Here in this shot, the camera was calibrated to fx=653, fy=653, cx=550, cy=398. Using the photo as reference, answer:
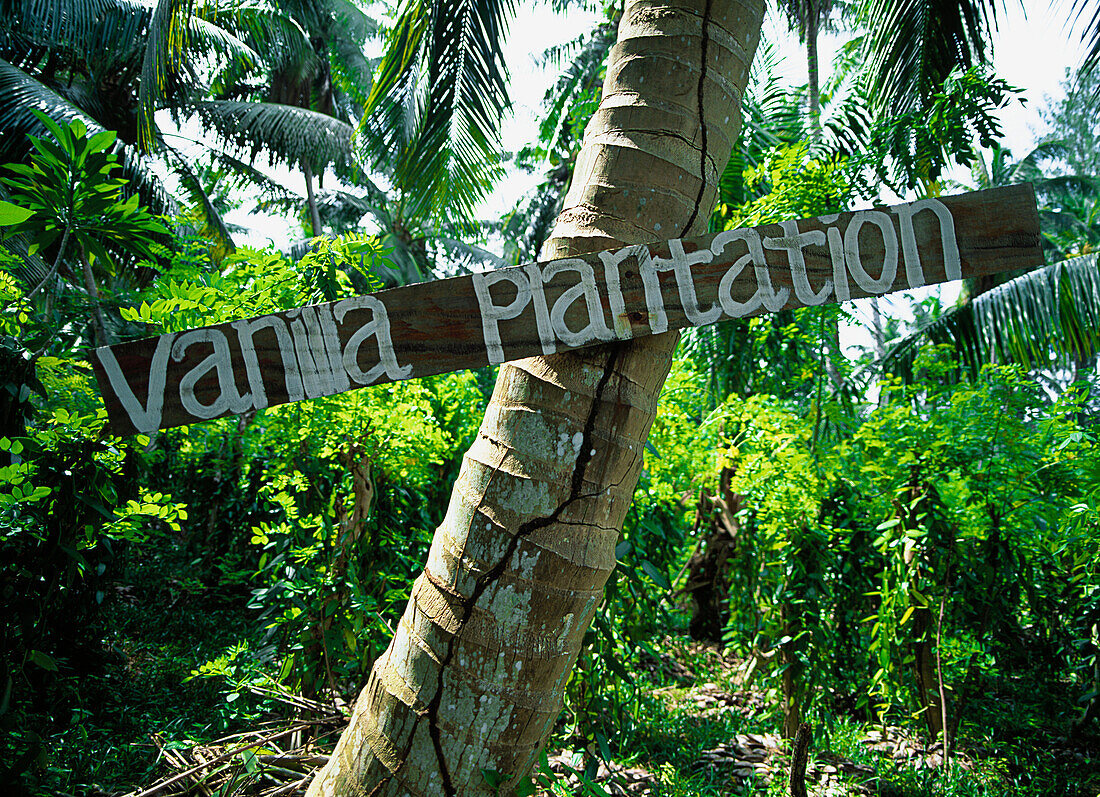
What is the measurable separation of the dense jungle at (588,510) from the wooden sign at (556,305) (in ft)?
0.28

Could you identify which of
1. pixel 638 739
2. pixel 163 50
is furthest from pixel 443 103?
pixel 638 739

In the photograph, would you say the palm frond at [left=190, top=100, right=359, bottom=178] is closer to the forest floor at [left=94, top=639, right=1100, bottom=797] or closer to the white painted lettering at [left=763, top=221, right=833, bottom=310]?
the forest floor at [left=94, top=639, right=1100, bottom=797]

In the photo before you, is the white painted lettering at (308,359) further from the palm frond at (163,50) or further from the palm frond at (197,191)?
the palm frond at (197,191)

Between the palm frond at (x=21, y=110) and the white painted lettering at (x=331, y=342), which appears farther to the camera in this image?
the palm frond at (x=21, y=110)

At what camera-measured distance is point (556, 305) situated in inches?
40.4

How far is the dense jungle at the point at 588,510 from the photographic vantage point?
106 centimetres

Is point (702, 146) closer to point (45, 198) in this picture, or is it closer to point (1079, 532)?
point (45, 198)

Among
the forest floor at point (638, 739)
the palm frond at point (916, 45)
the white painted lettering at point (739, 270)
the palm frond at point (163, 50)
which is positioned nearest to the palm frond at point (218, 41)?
the palm frond at point (163, 50)

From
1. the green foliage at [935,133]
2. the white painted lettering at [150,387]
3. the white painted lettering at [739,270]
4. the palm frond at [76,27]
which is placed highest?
the palm frond at [76,27]

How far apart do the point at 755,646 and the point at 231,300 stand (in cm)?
285

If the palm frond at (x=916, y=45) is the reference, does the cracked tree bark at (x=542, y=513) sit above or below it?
below

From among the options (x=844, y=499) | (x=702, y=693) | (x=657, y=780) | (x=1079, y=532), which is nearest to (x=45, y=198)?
(x=657, y=780)

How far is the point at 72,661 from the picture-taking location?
343cm

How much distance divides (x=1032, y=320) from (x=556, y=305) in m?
5.45
